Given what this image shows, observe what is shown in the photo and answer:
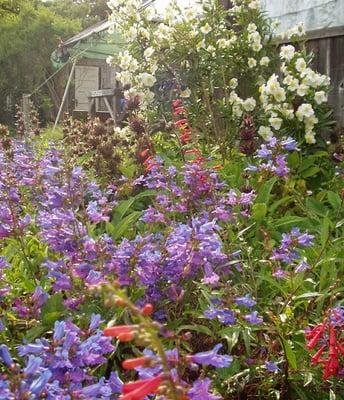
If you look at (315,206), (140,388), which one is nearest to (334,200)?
(315,206)

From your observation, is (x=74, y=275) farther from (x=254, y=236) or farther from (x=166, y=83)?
(x=166, y=83)

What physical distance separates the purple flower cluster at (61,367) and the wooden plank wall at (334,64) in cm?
423

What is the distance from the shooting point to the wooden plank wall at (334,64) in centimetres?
531

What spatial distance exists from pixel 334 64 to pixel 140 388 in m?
5.06

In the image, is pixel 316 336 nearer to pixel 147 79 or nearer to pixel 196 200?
pixel 196 200

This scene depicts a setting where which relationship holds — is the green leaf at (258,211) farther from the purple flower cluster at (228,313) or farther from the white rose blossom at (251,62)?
the white rose blossom at (251,62)

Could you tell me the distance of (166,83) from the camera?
19.0 feet

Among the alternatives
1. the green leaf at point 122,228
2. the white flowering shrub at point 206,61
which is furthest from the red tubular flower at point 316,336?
the white flowering shrub at point 206,61

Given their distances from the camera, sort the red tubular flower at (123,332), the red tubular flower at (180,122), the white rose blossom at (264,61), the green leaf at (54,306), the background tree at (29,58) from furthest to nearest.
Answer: the background tree at (29,58), the white rose blossom at (264,61), the red tubular flower at (180,122), the green leaf at (54,306), the red tubular flower at (123,332)

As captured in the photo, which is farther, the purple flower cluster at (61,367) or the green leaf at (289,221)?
the green leaf at (289,221)

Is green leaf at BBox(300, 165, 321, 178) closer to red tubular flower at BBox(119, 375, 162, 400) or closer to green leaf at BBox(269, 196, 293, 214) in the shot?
green leaf at BBox(269, 196, 293, 214)

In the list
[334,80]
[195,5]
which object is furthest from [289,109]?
[195,5]

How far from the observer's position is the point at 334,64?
5.45m

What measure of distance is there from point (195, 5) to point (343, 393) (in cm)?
474
